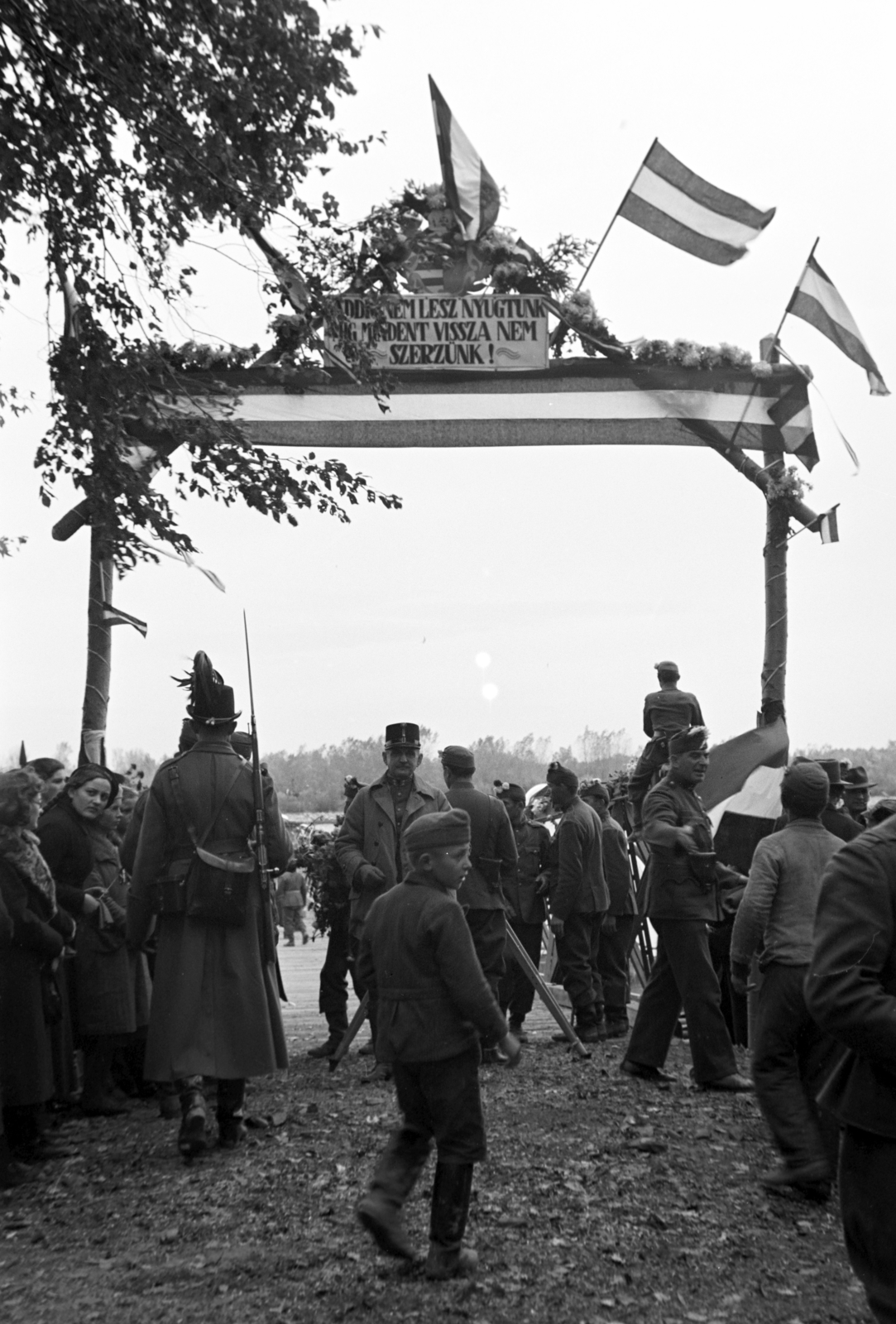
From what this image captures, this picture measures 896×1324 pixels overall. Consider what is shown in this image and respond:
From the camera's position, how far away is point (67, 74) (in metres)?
8.50

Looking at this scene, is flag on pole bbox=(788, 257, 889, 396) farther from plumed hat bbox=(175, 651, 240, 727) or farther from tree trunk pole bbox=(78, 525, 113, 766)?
plumed hat bbox=(175, 651, 240, 727)

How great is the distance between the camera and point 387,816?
30.8 feet

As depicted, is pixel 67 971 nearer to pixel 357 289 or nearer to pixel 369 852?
pixel 369 852

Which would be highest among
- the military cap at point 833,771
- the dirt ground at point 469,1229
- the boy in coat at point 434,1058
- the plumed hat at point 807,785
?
the military cap at point 833,771

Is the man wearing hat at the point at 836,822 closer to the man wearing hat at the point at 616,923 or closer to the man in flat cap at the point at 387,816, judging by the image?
the man in flat cap at the point at 387,816

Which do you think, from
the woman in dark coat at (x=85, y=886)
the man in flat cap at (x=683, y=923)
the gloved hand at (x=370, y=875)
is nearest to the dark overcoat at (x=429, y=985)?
the woman in dark coat at (x=85, y=886)

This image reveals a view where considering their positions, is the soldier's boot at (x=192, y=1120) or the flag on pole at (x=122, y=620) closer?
the soldier's boot at (x=192, y=1120)

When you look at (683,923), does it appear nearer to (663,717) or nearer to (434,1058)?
(663,717)

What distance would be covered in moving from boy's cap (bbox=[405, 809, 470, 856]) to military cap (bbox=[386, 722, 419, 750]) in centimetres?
381

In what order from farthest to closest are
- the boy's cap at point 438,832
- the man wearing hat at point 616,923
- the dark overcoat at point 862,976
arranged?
the man wearing hat at point 616,923
the boy's cap at point 438,832
the dark overcoat at point 862,976

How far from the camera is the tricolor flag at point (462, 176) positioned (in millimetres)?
14227

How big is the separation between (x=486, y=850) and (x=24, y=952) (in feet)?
12.3

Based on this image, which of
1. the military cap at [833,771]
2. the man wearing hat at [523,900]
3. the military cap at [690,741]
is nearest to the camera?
the military cap at [690,741]

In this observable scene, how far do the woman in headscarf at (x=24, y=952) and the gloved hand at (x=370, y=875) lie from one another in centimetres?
235
